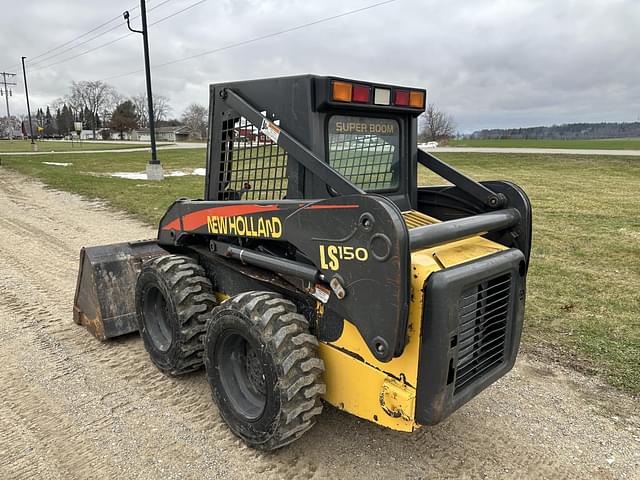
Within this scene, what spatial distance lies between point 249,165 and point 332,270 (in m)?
1.23

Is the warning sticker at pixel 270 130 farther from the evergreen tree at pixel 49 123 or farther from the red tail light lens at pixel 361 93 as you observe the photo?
the evergreen tree at pixel 49 123

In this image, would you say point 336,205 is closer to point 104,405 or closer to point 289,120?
point 289,120

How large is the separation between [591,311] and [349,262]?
3.69 meters

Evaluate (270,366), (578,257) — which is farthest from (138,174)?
(270,366)

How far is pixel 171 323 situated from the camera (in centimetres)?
348

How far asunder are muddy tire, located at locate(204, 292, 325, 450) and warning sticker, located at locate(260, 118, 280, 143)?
901mm

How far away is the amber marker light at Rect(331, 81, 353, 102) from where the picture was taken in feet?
8.76

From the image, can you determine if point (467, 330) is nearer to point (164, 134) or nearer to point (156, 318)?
point (156, 318)

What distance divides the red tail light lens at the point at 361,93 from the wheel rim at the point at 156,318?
2100 millimetres

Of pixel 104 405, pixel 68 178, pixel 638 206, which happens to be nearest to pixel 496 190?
pixel 104 405

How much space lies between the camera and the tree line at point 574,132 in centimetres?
5831

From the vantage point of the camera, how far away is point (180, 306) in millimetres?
Answer: 3400

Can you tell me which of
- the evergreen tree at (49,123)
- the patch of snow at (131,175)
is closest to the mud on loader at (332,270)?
the patch of snow at (131,175)

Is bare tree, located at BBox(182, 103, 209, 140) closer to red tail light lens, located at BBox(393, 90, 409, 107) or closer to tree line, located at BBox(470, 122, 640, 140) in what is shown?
tree line, located at BBox(470, 122, 640, 140)
